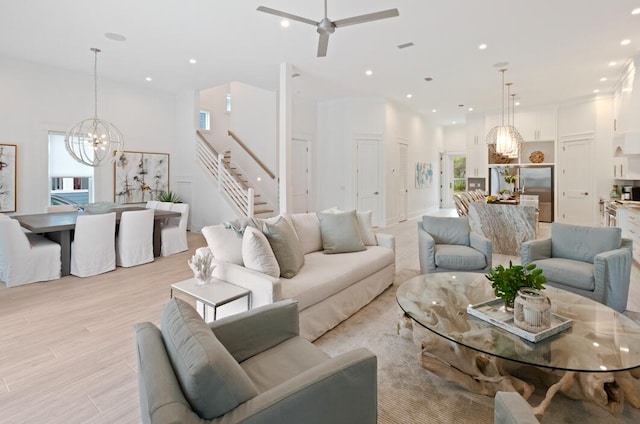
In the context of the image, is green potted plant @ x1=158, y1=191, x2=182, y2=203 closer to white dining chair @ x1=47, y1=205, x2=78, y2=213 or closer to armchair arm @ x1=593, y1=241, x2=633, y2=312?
white dining chair @ x1=47, y1=205, x2=78, y2=213

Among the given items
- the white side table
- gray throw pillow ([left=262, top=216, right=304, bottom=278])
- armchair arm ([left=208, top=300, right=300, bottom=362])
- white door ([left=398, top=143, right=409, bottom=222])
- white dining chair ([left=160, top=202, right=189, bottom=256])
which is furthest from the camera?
white door ([left=398, top=143, right=409, bottom=222])

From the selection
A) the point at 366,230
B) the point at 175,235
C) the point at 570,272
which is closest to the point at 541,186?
the point at 570,272

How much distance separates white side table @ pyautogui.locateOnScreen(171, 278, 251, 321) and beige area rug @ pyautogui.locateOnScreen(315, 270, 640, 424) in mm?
791

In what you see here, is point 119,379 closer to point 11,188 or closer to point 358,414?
point 358,414

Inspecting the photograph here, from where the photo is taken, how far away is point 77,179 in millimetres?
7176

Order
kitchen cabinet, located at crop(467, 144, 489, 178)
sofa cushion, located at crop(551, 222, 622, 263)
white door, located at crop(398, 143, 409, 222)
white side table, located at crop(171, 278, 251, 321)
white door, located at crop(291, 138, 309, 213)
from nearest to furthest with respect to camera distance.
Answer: white side table, located at crop(171, 278, 251, 321)
sofa cushion, located at crop(551, 222, 622, 263)
white door, located at crop(291, 138, 309, 213)
white door, located at crop(398, 143, 409, 222)
kitchen cabinet, located at crop(467, 144, 489, 178)

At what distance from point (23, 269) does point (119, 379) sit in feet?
10.1

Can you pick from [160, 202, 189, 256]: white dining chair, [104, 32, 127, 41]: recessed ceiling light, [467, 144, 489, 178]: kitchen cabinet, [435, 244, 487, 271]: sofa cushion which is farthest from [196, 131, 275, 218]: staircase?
[467, 144, 489, 178]: kitchen cabinet

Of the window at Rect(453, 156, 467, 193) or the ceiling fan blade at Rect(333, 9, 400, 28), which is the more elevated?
the ceiling fan blade at Rect(333, 9, 400, 28)

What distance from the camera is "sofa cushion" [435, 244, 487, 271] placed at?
12.7 feet

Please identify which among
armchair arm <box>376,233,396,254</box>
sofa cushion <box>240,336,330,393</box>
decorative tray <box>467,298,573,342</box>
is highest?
armchair arm <box>376,233,396,254</box>

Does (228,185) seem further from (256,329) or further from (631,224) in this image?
(631,224)

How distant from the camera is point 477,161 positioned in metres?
10.4

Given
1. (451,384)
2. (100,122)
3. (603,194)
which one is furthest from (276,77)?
(603,194)
